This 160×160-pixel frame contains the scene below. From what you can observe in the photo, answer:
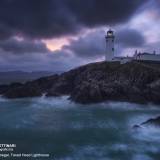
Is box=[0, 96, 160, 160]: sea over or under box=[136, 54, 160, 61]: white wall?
under

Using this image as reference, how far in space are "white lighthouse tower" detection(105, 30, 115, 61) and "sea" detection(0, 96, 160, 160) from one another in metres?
21.9

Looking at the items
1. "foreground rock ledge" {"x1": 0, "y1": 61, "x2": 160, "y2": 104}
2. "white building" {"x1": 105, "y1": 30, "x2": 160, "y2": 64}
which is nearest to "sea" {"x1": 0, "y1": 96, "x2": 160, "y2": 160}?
"foreground rock ledge" {"x1": 0, "y1": 61, "x2": 160, "y2": 104}

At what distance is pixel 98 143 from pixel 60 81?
26.9m

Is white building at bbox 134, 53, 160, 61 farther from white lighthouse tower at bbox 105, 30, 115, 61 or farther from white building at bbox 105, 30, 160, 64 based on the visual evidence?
white lighthouse tower at bbox 105, 30, 115, 61

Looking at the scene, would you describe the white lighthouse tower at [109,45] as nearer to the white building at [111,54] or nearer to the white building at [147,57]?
the white building at [111,54]

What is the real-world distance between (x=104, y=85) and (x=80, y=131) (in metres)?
16.8

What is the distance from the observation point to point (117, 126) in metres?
28.0

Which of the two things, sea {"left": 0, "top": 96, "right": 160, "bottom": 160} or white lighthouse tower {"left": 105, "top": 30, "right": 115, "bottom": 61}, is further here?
white lighthouse tower {"left": 105, "top": 30, "right": 115, "bottom": 61}

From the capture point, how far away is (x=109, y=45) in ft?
197

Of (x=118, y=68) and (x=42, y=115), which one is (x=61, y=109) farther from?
(x=118, y=68)

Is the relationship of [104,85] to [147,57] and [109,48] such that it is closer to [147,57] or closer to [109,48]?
[147,57]

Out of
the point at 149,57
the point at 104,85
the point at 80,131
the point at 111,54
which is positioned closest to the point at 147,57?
the point at 149,57

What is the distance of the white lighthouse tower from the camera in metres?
59.6

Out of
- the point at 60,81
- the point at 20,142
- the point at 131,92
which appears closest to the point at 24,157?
the point at 20,142
